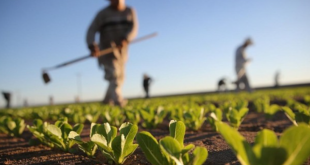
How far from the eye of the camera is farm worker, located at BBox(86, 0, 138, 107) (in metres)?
6.08

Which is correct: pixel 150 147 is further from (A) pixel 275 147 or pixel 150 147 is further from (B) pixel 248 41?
(B) pixel 248 41

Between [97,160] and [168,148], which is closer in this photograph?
[168,148]

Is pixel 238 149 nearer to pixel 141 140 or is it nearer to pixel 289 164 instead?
pixel 289 164

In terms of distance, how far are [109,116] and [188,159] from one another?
1.80 m

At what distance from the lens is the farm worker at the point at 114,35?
608 cm

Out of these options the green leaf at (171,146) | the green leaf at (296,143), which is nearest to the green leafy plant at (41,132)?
the green leaf at (171,146)

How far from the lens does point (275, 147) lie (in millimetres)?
677

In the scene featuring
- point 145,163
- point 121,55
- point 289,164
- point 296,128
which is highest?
point 121,55

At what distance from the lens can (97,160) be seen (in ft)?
4.42

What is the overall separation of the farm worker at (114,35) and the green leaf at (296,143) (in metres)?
5.52

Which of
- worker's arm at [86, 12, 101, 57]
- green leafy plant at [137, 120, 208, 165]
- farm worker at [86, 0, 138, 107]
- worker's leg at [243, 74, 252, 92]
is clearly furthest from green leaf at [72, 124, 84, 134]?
worker's leg at [243, 74, 252, 92]

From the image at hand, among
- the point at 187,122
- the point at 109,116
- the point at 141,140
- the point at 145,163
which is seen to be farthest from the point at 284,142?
the point at 109,116

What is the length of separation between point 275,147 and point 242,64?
456 inches

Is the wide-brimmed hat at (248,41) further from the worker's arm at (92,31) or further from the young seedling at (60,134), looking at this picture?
the young seedling at (60,134)
